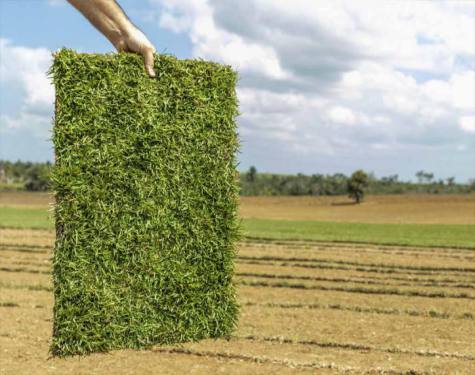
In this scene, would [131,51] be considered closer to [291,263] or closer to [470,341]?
[470,341]

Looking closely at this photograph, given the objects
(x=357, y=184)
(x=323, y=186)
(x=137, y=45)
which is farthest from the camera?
(x=323, y=186)

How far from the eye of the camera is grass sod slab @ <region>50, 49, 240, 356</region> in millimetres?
6270

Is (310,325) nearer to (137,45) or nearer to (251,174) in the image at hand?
(137,45)

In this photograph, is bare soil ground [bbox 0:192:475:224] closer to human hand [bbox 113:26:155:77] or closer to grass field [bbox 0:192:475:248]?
grass field [bbox 0:192:475:248]

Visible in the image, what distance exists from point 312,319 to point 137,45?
20.9ft

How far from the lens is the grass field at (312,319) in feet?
25.3

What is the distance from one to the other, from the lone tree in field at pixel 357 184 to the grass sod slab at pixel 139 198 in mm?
68167

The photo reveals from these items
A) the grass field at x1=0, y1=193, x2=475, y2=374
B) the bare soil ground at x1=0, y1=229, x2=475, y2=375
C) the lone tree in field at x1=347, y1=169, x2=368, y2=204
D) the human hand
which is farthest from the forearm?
the lone tree in field at x1=347, y1=169, x2=368, y2=204

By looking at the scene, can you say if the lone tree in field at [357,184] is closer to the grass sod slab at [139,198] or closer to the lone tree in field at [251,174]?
the lone tree in field at [251,174]

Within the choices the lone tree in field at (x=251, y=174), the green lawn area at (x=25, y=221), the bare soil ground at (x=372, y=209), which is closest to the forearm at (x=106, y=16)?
the green lawn area at (x=25, y=221)

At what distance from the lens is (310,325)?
10.1 m

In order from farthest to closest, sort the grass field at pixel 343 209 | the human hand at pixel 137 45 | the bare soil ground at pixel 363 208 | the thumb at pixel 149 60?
the bare soil ground at pixel 363 208 → the grass field at pixel 343 209 → the thumb at pixel 149 60 → the human hand at pixel 137 45

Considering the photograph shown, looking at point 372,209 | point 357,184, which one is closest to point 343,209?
point 372,209

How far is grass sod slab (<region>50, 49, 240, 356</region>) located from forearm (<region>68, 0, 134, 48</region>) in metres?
1.43
